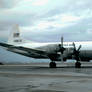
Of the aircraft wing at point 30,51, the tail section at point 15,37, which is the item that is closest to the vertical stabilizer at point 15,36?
the tail section at point 15,37

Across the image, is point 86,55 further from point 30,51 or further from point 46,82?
point 46,82

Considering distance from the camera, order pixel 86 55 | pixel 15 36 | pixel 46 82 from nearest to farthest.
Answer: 1. pixel 46 82
2. pixel 86 55
3. pixel 15 36

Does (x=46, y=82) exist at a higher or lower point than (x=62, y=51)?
lower

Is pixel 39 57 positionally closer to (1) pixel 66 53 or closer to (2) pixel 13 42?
(1) pixel 66 53

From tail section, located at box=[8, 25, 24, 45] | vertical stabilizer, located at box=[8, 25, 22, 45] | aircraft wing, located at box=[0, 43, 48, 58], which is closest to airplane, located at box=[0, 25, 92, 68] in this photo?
aircraft wing, located at box=[0, 43, 48, 58]

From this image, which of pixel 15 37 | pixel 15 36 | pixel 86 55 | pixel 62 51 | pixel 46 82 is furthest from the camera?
pixel 15 36

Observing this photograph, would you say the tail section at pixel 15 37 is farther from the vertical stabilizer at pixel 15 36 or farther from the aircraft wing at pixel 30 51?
the aircraft wing at pixel 30 51

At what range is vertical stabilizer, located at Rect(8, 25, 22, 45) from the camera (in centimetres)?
4496

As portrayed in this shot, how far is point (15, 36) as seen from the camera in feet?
150

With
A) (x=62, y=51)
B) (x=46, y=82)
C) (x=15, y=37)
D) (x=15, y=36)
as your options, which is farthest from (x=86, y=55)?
(x=46, y=82)

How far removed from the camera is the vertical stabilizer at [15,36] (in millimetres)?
44963

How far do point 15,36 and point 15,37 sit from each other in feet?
1.04

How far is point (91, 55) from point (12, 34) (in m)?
18.9

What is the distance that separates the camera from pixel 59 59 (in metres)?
36.0
